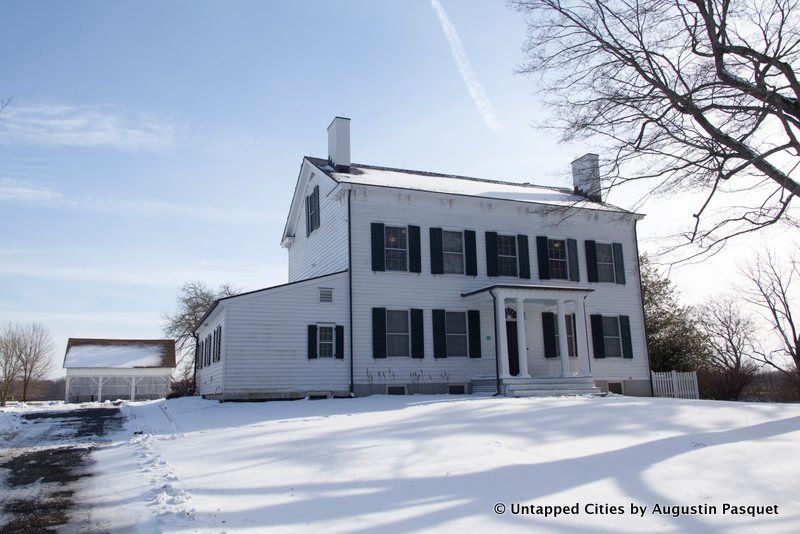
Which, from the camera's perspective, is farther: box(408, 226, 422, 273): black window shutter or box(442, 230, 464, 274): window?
→ box(442, 230, 464, 274): window

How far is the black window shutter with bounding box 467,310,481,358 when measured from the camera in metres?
20.9

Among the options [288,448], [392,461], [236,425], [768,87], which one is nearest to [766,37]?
[768,87]

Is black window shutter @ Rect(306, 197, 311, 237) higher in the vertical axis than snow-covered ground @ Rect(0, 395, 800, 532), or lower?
higher

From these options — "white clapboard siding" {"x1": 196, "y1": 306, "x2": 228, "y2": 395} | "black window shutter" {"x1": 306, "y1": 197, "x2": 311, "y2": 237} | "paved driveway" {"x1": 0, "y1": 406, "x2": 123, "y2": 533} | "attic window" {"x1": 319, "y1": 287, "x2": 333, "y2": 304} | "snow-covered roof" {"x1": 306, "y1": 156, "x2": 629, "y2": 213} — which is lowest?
"paved driveway" {"x1": 0, "y1": 406, "x2": 123, "y2": 533}

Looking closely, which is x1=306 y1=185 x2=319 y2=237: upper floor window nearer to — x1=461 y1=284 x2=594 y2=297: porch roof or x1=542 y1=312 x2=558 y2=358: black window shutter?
x1=461 y1=284 x2=594 y2=297: porch roof

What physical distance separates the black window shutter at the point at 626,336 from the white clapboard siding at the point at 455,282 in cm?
27

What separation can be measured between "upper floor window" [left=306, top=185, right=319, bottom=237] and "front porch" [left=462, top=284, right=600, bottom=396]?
6.69 meters

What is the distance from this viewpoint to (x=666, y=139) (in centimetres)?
1236

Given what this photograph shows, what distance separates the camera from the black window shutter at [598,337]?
23.2 meters

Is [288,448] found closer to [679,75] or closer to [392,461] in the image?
[392,461]

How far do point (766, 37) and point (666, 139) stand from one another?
2.53 m

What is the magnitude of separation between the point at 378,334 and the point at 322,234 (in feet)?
16.8

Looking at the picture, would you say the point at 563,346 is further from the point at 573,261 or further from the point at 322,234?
the point at 322,234

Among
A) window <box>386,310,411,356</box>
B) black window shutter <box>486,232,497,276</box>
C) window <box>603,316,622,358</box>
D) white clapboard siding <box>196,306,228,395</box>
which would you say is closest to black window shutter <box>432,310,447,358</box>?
window <box>386,310,411,356</box>
